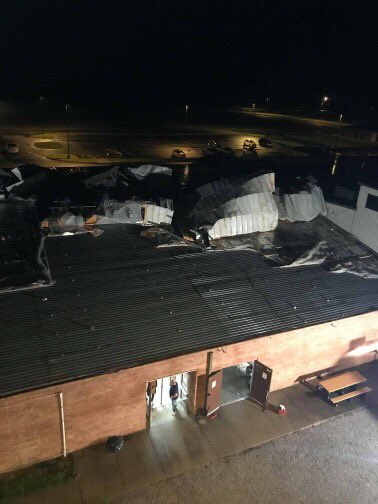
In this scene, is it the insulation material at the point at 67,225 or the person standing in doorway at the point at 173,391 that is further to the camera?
the insulation material at the point at 67,225

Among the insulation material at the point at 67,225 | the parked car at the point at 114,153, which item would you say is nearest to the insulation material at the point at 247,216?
the insulation material at the point at 67,225

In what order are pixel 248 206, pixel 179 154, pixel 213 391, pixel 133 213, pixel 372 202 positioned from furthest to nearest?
pixel 179 154 → pixel 372 202 → pixel 248 206 → pixel 133 213 → pixel 213 391

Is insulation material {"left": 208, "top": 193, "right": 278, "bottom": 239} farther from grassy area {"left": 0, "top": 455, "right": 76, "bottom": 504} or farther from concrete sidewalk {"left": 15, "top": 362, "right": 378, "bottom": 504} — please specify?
grassy area {"left": 0, "top": 455, "right": 76, "bottom": 504}

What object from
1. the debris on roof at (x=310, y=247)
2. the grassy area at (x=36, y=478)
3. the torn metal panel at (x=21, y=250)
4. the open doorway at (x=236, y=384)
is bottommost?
the open doorway at (x=236, y=384)

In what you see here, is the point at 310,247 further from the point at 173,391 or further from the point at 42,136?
the point at 42,136

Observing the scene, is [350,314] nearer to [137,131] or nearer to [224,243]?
[224,243]

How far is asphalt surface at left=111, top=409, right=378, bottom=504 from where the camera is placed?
1262cm

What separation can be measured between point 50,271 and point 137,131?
65.1 meters

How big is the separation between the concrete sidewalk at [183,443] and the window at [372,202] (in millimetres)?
12369

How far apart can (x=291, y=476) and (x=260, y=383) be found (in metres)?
3.47

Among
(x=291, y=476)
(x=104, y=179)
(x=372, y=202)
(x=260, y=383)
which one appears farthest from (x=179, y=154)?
(x=291, y=476)

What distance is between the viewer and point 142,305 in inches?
615

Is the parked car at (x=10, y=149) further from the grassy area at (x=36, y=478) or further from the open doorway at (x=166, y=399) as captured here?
the grassy area at (x=36, y=478)

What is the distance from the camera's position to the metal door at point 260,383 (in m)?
15.6
